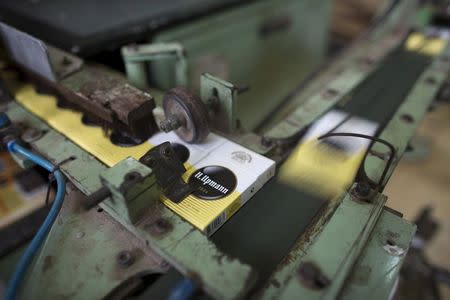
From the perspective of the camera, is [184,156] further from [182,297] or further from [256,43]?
[256,43]

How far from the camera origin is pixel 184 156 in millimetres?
792

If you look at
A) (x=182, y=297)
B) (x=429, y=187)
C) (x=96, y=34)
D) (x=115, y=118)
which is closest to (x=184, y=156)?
(x=115, y=118)

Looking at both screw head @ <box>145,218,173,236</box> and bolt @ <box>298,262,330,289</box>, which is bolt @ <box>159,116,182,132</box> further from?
bolt @ <box>298,262,330,289</box>

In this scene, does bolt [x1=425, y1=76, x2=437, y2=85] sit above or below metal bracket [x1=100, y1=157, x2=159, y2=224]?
below

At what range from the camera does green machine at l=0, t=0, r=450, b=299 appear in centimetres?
60

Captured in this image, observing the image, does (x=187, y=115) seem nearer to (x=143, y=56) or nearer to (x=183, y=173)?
(x=183, y=173)

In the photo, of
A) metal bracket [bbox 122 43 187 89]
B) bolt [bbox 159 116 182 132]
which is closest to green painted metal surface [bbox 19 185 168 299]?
bolt [bbox 159 116 182 132]

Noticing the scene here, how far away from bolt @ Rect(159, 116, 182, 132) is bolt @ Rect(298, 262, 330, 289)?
39cm

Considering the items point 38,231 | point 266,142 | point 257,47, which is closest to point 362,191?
point 266,142

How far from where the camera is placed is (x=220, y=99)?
0.82m

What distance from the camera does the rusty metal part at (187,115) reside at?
29.5 inches

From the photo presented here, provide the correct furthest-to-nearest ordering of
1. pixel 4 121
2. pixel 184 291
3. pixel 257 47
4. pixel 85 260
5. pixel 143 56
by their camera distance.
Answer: pixel 257 47 < pixel 143 56 < pixel 4 121 < pixel 85 260 < pixel 184 291

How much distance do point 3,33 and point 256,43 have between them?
105 cm

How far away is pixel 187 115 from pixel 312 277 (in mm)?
403
